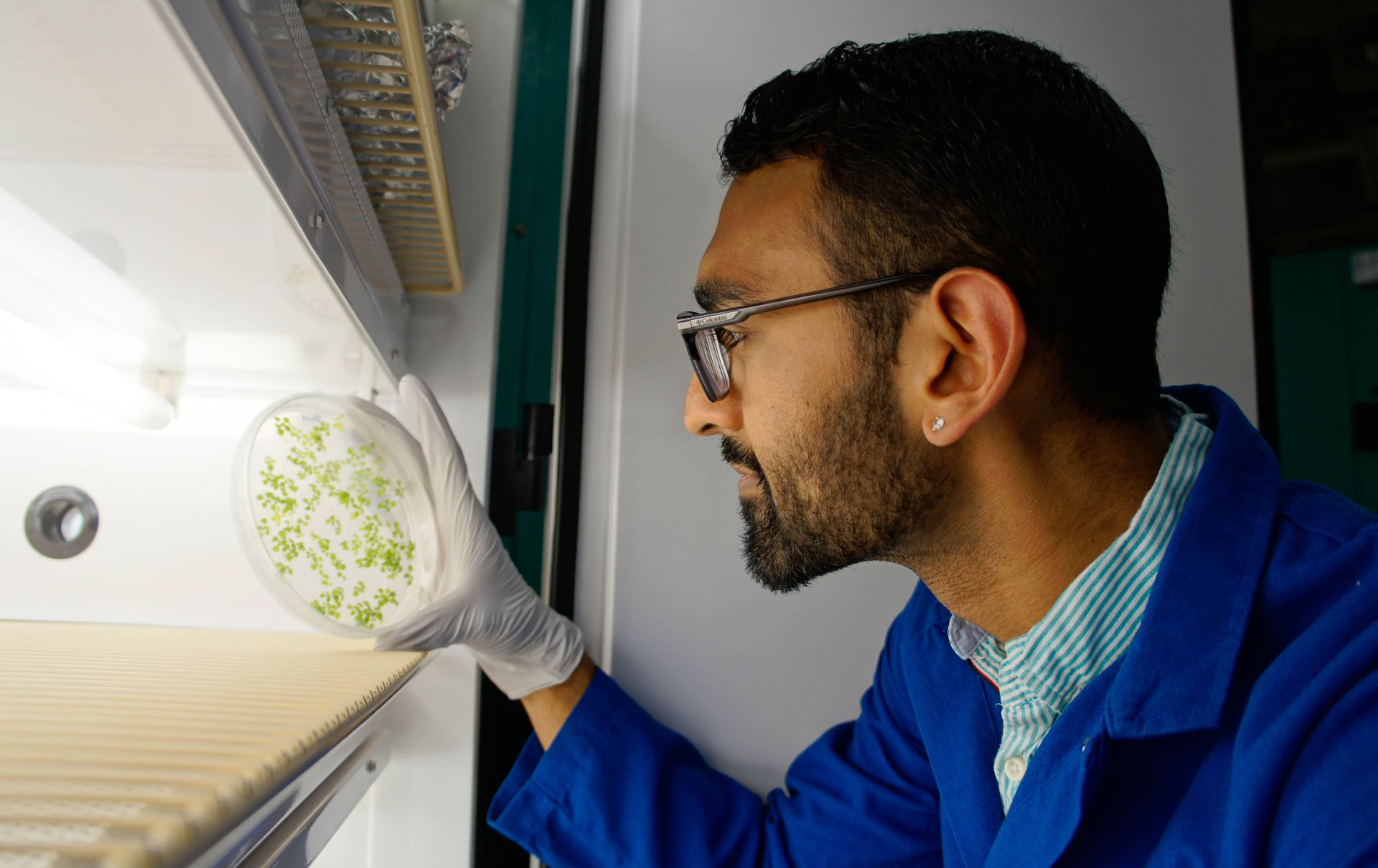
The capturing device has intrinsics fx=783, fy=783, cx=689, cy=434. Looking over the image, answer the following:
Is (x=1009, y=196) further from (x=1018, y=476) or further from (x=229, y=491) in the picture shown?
(x=229, y=491)

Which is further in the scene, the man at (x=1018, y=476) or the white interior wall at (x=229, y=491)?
the white interior wall at (x=229, y=491)

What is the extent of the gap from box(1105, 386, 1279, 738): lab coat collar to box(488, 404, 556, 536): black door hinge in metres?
0.81

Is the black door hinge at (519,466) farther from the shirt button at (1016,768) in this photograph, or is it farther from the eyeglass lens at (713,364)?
the shirt button at (1016,768)

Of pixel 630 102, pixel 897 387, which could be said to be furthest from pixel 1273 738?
pixel 630 102

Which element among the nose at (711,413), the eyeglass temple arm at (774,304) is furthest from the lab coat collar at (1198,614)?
the nose at (711,413)

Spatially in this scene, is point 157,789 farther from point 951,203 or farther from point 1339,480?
point 1339,480

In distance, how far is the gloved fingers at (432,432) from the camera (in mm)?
976

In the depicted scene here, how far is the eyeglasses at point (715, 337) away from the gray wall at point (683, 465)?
26 centimetres

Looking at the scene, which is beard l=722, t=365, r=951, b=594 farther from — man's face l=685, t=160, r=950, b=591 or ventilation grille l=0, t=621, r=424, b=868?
ventilation grille l=0, t=621, r=424, b=868

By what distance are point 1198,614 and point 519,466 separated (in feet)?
2.88

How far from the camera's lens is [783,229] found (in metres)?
0.87

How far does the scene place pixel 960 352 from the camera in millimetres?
795

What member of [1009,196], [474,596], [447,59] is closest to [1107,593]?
[1009,196]

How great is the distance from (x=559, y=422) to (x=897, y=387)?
559 mm
